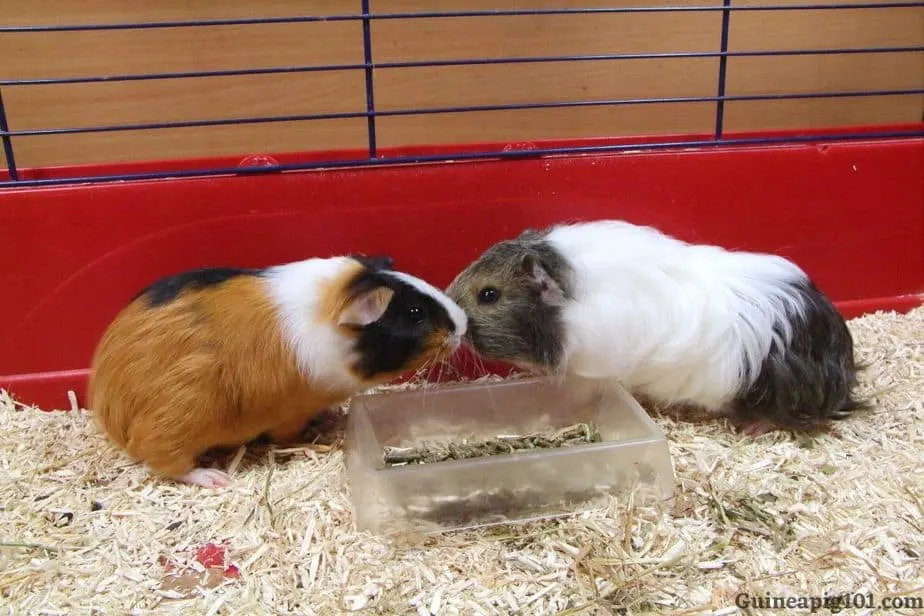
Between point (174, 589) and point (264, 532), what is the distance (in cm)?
23

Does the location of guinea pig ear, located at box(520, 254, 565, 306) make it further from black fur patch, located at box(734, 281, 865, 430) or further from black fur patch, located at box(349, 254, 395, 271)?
black fur patch, located at box(734, 281, 865, 430)

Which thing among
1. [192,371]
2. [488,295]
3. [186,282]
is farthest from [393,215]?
[192,371]

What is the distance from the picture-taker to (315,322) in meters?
1.85

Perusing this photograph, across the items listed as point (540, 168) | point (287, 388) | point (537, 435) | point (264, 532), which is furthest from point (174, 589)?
point (540, 168)

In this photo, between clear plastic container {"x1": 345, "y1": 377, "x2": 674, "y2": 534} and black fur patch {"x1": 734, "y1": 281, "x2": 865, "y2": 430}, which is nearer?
clear plastic container {"x1": 345, "y1": 377, "x2": 674, "y2": 534}

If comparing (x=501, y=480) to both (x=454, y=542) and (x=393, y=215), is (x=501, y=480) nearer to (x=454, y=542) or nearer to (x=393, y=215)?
(x=454, y=542)

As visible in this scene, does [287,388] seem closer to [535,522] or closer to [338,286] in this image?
[338,286]

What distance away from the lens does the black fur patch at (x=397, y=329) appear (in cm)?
183

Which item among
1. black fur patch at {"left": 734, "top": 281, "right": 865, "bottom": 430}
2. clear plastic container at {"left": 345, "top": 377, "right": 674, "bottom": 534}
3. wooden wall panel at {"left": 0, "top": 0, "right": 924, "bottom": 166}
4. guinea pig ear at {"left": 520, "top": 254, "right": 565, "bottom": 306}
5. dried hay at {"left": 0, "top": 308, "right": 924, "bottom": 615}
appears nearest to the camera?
dried hay at {"left": 0, "top": 308, "right": 924, "bottom": 615}

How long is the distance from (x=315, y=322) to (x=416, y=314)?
0.80 feet

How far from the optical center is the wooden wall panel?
2777mm

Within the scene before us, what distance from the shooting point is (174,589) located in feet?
5.18

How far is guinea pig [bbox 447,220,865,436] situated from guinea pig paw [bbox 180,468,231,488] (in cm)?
72

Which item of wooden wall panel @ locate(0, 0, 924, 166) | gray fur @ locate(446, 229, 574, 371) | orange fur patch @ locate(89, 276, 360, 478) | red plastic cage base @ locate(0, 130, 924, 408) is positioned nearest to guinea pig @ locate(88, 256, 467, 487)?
orange fur patch @ locate(89, 276, 360, 478)
